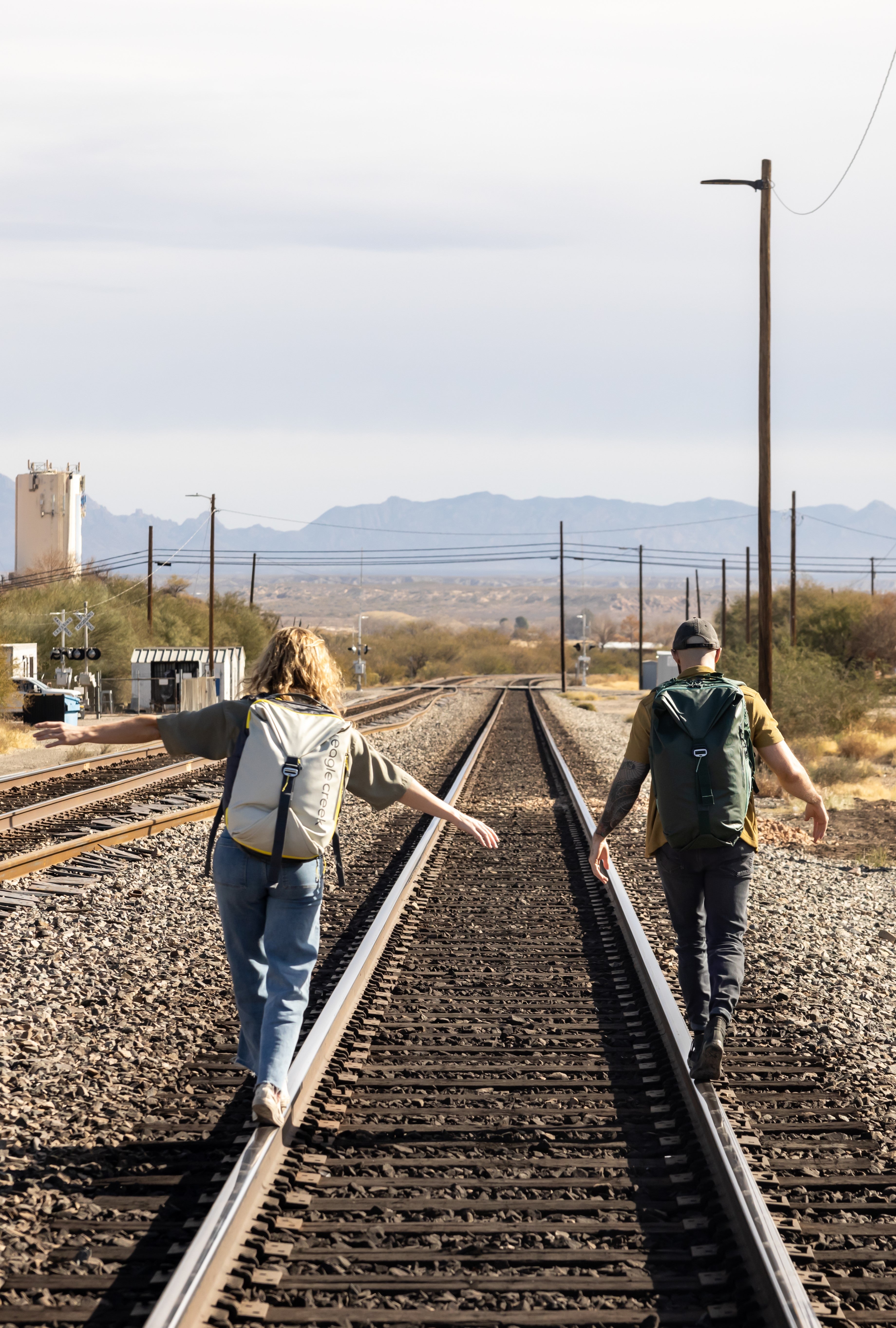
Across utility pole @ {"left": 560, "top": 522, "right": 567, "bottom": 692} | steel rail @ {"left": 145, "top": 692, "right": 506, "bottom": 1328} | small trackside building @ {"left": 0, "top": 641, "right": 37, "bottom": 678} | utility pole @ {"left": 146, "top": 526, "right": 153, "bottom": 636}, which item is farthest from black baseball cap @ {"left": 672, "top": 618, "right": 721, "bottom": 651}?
utility pole @ {"left": 560, "top": 522, "right": 567, "bottom": 692}

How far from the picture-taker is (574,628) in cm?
16750

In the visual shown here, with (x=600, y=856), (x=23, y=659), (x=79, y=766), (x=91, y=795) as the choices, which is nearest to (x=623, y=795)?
(x=600, y=856)

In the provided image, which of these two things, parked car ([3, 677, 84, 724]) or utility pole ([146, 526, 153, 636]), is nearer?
parked car ([3, 677, 84, 724])

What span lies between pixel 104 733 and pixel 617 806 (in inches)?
94.1

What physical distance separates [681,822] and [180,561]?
7605cm

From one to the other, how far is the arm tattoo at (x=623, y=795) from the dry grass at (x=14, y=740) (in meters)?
24.8

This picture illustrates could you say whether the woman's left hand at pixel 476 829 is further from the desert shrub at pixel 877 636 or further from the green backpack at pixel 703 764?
the desert shrub at pixel 877 636

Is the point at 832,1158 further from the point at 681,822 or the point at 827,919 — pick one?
the point at 827,919

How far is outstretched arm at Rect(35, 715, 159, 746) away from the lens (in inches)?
193

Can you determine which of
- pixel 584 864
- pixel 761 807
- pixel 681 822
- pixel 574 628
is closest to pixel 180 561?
pixel 761 807

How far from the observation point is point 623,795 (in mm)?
5996

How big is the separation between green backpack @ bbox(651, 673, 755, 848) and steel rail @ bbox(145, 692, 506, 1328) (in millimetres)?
1905

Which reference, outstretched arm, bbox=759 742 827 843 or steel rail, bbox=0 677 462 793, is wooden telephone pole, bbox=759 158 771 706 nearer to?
steel rail, bbox=0 677 462 793

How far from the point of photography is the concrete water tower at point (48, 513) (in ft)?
315
